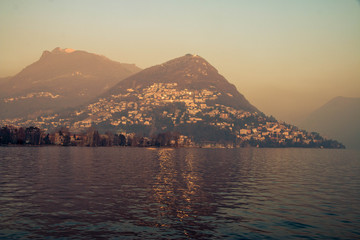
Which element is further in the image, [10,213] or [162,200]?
[162,200]

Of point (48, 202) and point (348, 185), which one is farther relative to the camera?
point (348, 185)

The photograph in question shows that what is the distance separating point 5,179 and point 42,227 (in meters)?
35.5

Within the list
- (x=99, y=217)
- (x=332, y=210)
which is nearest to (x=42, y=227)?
(x=99, y=217)

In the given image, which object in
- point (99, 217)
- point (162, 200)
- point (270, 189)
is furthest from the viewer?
point (270, 189)

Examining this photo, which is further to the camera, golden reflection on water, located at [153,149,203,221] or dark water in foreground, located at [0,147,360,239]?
golden reflection on water, located at [153,149,203,221]

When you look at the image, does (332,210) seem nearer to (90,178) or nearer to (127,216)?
(127,216)

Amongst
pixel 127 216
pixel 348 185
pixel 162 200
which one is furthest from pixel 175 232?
pixel 348 185

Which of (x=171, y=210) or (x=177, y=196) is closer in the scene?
(x=171, y=210)

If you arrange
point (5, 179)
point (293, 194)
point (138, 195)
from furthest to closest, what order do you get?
point (5, 179) < point (293, 194) < point (138, 195)

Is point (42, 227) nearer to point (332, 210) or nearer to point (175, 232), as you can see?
point (175, 232)

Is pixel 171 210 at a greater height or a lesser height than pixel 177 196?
lesser

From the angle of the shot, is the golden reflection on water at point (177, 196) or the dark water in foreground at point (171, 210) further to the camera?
the golden reflection on water at point (177, 196)

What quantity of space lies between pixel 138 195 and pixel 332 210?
957 inches

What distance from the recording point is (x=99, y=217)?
34.6m
